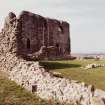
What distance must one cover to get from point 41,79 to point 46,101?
1.35 metres

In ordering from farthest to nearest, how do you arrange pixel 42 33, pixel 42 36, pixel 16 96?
pixel 42 33, pixel 42 36, pixel 16 96

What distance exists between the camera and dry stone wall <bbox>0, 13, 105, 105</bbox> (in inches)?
478

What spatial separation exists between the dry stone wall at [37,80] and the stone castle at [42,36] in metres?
23.2

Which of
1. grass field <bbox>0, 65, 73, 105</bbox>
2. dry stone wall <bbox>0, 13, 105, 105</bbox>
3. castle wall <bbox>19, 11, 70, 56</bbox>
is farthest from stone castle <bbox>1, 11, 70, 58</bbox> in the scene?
grass field <bbox>0, 65, 73, 105</bbox>

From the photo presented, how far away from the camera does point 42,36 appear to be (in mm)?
49469

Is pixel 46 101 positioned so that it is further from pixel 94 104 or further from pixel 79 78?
pixel 79 78

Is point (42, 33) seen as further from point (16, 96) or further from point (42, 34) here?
point (16, 96)

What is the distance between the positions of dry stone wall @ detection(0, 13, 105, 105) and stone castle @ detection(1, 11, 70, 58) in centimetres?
2322

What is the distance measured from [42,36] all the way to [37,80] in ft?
113

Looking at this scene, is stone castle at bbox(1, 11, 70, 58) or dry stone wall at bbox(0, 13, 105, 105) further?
stone castle at bbox(1, 11, 70, 58)

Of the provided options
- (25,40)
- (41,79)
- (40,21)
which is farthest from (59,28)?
(41,79)

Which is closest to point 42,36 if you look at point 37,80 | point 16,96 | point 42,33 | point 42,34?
point 42,34

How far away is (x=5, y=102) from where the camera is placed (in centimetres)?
1338

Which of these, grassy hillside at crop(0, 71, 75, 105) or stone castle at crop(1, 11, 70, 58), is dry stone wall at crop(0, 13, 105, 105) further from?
stone castle at crop(1, 11, 70, 58)
